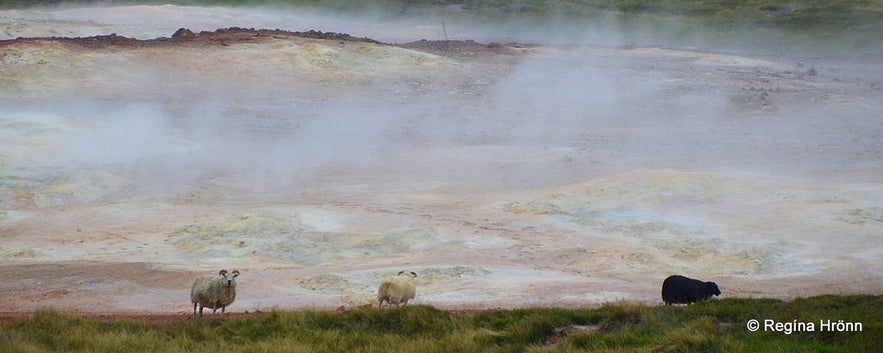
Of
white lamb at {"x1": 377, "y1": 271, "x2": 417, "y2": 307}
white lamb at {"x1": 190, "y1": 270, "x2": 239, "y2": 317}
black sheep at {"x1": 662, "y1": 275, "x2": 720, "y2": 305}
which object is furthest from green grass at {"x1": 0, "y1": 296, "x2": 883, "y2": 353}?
white lamb at {"x1": 377, "y1": 271, "x2": 417, "y2": 307}

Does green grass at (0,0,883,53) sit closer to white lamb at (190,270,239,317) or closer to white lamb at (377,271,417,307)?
white lamb at (377,271,417,307)

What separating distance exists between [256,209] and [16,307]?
23.3 feet

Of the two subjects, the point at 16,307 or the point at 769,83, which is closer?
the point at 16,307

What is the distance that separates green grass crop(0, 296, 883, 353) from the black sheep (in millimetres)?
607

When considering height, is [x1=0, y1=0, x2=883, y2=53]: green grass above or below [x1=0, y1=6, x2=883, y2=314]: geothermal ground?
above

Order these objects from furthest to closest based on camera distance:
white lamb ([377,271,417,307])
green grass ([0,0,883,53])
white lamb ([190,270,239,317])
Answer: green grass ([0,0,883,53]), white lamb ([377,271,417,307]), white lamb ([190,270,239,317])

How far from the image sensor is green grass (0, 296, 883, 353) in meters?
10.9

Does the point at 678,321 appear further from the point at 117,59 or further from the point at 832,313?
the point at 117,59

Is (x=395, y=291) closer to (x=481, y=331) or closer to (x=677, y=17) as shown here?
(x=481, y=331)

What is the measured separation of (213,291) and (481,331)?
3.78 m

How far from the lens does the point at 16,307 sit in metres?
14.6

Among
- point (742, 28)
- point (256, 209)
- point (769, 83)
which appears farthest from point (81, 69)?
point (742, 28)

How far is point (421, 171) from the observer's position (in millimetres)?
26656

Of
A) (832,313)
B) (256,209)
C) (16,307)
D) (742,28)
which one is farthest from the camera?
(742,28)
